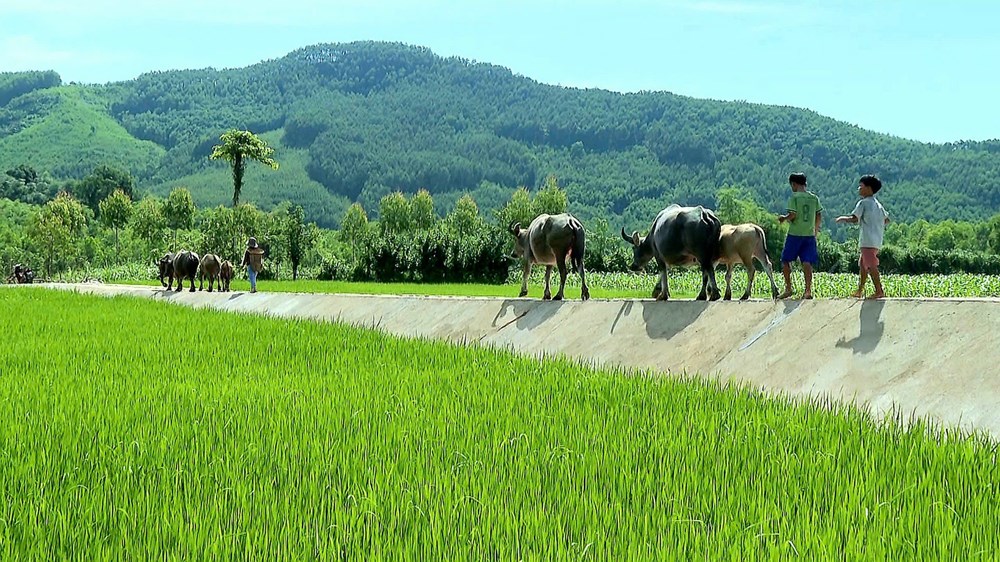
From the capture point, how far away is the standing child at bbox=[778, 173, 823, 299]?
8.80m

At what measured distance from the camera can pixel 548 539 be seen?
2.78 metres

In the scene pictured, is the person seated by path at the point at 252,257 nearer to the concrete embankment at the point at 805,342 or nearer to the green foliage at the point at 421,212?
the concrete embankment at the point at 805,342

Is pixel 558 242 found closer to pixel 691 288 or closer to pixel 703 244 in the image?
pixel 703 244

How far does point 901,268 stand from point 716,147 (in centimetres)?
12018

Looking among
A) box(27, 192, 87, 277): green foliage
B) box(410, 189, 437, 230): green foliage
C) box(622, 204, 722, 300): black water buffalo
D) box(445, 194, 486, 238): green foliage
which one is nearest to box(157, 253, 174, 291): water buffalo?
box(622, 204, 722, 300): black water buffalo

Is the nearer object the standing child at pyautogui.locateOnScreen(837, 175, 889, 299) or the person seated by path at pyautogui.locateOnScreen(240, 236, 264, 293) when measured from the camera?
the standing child at pyautogui.locateOnScreen(837, 175, 889, 299)

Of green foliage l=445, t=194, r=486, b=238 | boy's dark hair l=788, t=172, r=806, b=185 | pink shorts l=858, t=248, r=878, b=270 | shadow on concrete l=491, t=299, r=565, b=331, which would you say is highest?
green foliage l=445, t=194, r=486, b=238

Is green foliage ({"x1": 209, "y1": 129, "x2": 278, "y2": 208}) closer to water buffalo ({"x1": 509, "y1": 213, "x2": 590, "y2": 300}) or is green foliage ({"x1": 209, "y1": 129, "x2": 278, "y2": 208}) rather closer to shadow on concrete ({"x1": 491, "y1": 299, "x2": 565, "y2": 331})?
water buffalo ({"x1": 509, "y1": 213, "x2": 590, "y2": 300})

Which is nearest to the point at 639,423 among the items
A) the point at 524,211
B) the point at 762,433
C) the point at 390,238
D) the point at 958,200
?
the point at 762,433

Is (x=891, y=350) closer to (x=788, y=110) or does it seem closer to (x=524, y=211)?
(x=524, y=211)

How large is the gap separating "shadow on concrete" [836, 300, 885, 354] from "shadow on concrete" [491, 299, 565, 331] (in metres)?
4.50

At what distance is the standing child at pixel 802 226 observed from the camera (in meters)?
8.80

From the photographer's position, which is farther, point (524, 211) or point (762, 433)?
point (524, 211)

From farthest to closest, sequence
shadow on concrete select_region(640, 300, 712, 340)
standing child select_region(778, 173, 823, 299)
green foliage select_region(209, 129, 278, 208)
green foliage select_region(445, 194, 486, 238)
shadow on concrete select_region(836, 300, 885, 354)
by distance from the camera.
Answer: green foliage select_region(445, 194, 486, 238)
green foliage select_region(209, 129, 278, 208)
standing child select_region(778, 173, 823, 299)
shadow on concrete select_region(640, 300, 712, 340)
shadow on concrete select_region(836, 300, 885, 354)
